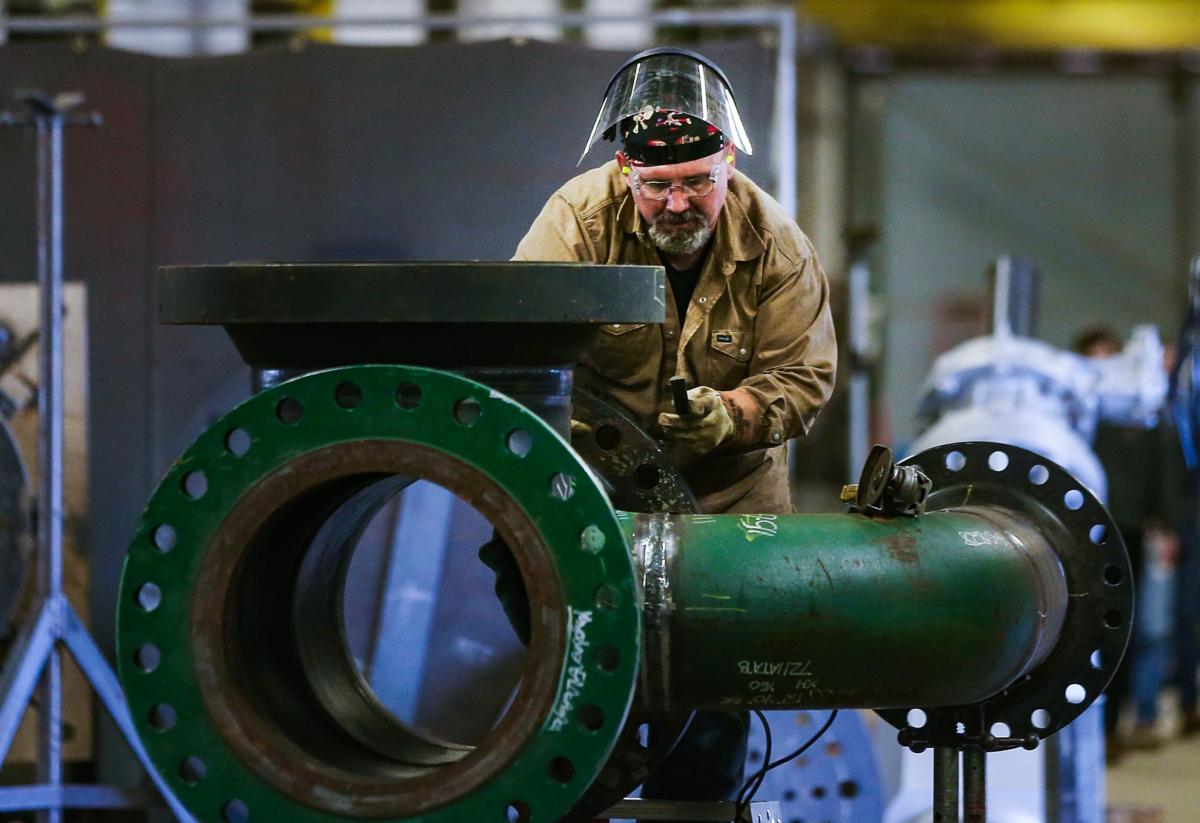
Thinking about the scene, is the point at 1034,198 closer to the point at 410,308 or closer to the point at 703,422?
the point at 703,422

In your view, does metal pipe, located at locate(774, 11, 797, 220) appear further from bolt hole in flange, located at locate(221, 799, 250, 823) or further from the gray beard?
bolt hole in flange, located at locate(221, 799, 250, 823)

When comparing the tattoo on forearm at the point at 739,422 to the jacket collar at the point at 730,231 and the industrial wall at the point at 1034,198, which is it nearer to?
the jacket collar at the point at 730,231

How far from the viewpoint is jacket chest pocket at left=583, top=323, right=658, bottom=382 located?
2213mm

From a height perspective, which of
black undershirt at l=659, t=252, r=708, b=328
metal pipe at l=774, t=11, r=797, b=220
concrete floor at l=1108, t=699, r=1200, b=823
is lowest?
concrete floor at l=1108, t=699, r=1200, b=823

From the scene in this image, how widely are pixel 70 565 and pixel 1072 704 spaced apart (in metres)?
2.70

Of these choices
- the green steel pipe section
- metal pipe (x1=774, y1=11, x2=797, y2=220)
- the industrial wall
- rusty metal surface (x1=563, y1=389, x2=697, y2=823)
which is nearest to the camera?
the green steel pipe section

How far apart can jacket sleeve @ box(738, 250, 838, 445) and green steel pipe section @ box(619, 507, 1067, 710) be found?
1.12ft

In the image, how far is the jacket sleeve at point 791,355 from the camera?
2172mm

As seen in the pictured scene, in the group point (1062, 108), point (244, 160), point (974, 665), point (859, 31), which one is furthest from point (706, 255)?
point (1062, 108)

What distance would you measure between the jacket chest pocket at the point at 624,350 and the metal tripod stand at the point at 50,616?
1764 millimetres

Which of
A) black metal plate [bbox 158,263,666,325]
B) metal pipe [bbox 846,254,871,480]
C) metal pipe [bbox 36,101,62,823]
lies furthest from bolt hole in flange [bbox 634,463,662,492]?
metal pipe [bbox 846,254,871,480]

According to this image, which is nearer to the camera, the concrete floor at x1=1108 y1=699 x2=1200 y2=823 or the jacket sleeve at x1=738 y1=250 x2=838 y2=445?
the jacket sleeve at x1=738 y1=250 x2=838 y2=445

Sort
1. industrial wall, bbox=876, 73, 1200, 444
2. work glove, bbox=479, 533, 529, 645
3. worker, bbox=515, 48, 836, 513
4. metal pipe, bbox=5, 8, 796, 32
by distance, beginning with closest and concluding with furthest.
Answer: work glove, bbox=479, 533, 529, 645 → worker, bbox=515, 48, 836, 513 → metal pipe, bbox=5, 8, 796, 32 → industrial wall, bbox=876, 73, 1200, 444

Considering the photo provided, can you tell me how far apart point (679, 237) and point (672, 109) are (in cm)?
17
